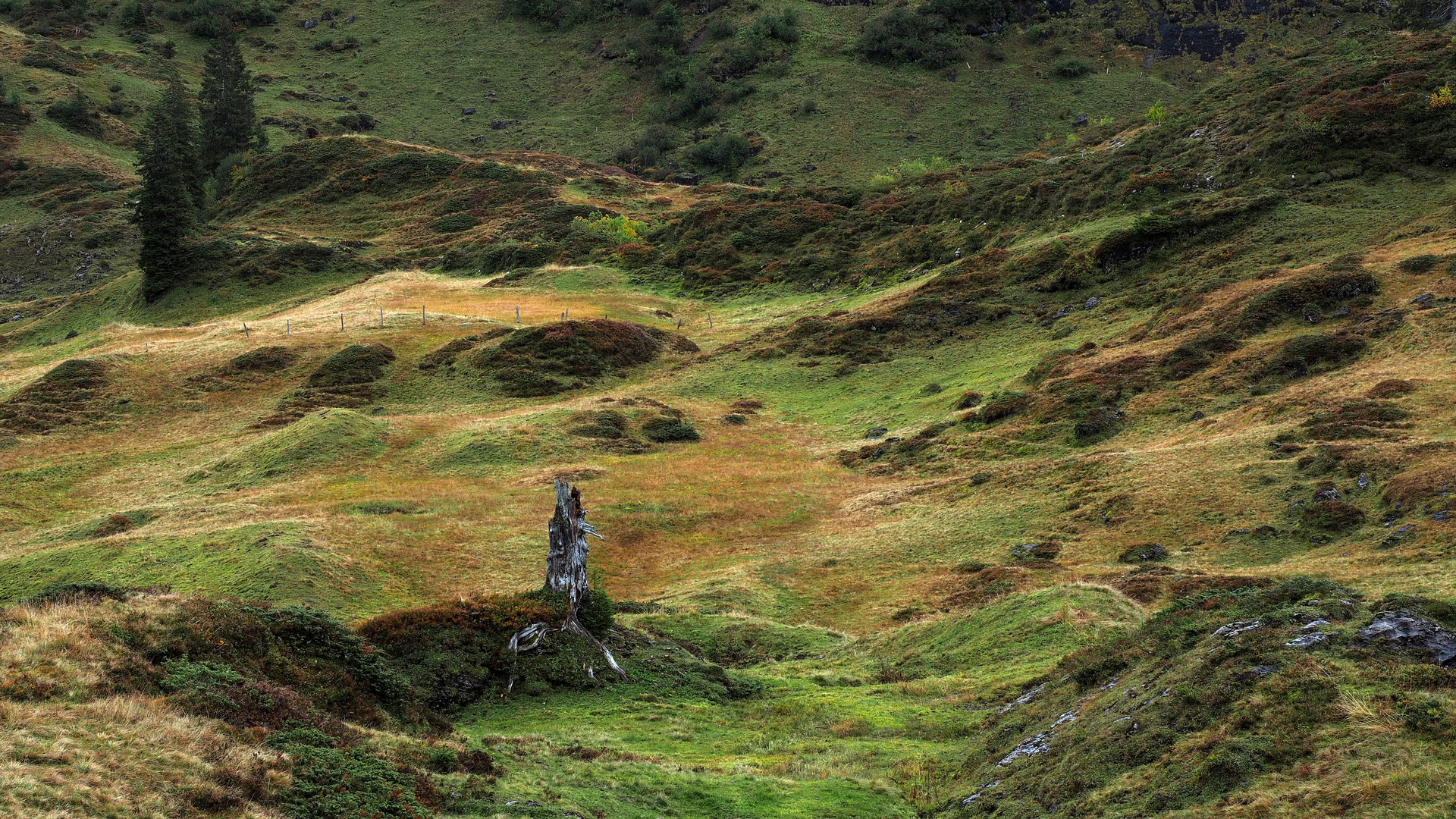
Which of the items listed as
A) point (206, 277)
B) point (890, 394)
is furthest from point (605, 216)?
point (890, 394)

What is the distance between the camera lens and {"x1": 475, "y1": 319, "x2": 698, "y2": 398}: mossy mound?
6256cm

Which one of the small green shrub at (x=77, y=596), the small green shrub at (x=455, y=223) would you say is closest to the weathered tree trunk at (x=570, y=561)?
the small green shrub at (x=77, y=596)

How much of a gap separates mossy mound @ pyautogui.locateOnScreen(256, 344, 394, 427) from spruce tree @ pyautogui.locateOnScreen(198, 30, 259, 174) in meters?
79.8

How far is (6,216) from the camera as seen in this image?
12144cm

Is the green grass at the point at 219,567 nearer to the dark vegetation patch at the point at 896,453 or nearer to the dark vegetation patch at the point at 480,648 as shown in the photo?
the dark vegetation patch at the point at 480,648

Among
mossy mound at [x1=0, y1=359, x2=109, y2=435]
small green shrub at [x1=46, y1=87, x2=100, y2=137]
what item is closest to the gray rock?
mossy mound at [x1=0, y1=359, x2=109, y2=435]

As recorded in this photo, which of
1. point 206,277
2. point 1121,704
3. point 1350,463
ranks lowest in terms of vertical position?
point 206,277

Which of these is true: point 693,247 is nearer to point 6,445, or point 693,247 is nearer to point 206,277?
point 206,277

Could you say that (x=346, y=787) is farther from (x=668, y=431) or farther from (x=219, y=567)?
(x=668, y=431)

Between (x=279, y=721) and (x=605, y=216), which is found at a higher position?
(x=279, y=721)

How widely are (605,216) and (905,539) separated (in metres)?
75.8

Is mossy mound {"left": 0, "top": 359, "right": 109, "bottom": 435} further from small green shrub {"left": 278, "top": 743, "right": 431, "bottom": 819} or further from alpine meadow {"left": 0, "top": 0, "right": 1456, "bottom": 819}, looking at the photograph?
small green shrub {"left": 278, "top": 743, "right": 431, "bottom": 819}

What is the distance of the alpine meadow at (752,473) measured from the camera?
13.6 m

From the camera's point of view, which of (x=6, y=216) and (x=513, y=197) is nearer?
(x=513, y=197)
